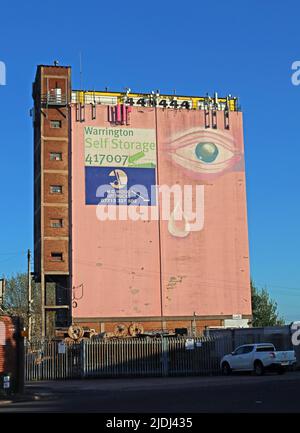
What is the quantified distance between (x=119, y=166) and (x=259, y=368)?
131ft

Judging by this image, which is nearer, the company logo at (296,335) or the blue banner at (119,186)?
the company logo at (296,335)

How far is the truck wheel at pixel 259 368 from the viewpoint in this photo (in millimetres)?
38031

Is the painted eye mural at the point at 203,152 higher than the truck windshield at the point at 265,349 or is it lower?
higher

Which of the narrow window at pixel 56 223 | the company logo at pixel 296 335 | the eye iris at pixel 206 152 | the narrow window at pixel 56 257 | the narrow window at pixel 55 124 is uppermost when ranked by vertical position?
the narrow window at pixel 55 124

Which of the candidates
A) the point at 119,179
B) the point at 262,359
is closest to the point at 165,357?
the point at 262,359

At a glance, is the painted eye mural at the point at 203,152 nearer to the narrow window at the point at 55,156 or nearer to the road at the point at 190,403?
the narrow window at the point at 55,156

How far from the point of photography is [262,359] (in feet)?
125

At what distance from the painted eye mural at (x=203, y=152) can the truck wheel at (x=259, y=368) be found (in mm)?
40154

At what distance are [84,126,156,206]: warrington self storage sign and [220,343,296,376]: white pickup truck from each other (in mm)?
35750

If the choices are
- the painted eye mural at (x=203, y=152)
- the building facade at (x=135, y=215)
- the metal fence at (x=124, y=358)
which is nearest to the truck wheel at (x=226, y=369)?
the metal fence at (x=124, y=358)

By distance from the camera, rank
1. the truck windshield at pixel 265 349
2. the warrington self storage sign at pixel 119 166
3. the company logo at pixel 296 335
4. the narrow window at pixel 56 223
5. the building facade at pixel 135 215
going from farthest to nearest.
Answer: the warrington self storage sign at pixel 119 166
the narrow window at pixel 56 223
the building facade at pixel 135 215
the company logo at pixel 296 335
the truck windshield at pixel 265 349

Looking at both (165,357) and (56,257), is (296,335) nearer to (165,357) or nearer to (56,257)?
(165,357)

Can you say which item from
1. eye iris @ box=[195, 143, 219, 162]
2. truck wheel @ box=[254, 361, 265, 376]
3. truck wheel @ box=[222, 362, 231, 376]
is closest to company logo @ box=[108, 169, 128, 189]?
eye iris @ box=[195, 143, 219, 162]

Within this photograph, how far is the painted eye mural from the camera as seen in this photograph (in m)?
76.7
